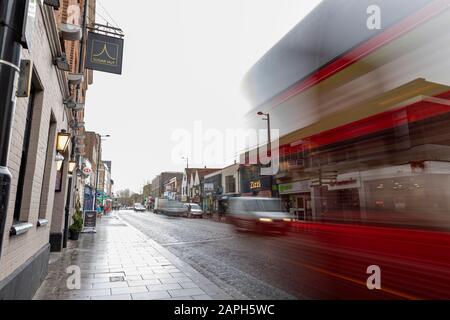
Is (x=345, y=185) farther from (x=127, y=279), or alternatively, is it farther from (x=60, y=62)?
(x=60, y=62)

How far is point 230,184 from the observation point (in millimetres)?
39500

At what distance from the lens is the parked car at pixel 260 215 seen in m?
12.9

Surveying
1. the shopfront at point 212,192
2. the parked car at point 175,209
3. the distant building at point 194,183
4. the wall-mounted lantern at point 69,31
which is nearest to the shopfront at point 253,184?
the shopfront at point 212,192

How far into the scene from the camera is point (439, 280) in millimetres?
4883

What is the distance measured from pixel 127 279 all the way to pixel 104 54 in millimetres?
6275

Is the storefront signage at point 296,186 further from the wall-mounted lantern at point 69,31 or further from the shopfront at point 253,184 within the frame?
the shopfront at point 253,184

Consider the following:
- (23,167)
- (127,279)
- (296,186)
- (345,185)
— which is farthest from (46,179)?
(345,185)

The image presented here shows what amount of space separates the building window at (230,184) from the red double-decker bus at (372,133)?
104ft

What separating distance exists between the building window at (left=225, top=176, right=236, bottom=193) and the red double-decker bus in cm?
3166

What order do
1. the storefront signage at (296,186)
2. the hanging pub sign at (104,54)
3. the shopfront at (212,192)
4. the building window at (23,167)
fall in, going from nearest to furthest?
1. the building window at (23,167)
2. the storefront signage at (296,186)
3. the hanging pub sign at (104,54)
4. the shopfront at (212,192)

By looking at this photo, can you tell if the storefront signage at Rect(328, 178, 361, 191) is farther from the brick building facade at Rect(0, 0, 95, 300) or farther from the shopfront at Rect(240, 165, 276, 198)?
the shopfront at Rect(240, 165, 276, 198)
